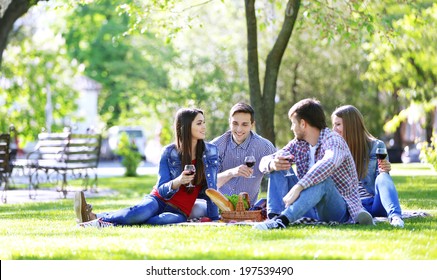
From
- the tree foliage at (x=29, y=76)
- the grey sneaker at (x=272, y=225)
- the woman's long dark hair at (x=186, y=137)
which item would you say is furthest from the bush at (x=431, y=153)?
the tree foliage at (x=29, y=76)

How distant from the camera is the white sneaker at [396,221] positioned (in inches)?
409

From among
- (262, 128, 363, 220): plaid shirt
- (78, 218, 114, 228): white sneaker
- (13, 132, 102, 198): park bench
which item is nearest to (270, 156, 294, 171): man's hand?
(262, 128, 363, 220): plaid shirt

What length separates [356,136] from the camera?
11.4 meters

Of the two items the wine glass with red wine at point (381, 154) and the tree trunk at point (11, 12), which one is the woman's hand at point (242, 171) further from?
the tree trunk at point (11, 12)

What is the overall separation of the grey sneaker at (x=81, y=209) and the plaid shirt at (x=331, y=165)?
2.25m

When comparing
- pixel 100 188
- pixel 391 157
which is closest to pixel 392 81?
pixel 391 157

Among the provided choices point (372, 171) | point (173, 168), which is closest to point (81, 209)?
point (173, 168)

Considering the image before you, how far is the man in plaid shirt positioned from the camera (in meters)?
9.98

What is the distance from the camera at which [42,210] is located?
1470 centimetres

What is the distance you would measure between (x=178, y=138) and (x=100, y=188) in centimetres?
1140

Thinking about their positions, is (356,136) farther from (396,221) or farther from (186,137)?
(186,137)

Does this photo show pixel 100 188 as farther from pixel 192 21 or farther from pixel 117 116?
pixel 117 116

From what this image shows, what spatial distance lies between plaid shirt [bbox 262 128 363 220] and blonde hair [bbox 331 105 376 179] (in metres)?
0.89

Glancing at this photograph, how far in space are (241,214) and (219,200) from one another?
30cm
